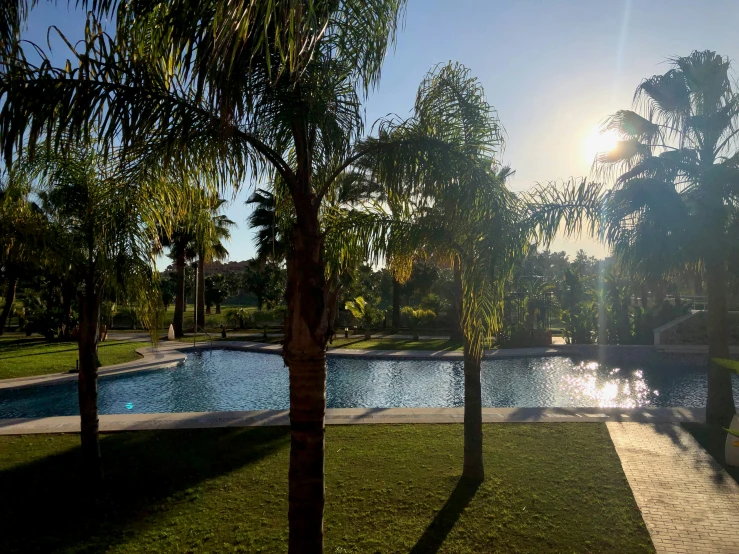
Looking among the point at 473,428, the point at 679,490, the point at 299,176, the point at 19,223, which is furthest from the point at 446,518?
the point at 19,223

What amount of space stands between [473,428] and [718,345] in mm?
5423

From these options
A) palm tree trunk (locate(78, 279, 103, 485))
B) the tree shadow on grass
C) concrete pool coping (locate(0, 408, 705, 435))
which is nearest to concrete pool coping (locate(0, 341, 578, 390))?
concrete pool coping (locate(0, 408, 705, 435))

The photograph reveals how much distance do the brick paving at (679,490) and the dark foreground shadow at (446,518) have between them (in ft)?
6.71

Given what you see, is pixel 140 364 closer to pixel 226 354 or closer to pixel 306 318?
pixel 226 354

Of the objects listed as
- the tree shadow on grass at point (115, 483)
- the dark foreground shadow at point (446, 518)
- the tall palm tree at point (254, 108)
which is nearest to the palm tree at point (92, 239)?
the tree shadow on grass at point (115, 483)

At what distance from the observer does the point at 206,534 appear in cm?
545

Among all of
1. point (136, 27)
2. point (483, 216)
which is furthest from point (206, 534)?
point (136, 27)

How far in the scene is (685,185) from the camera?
29.2 feet

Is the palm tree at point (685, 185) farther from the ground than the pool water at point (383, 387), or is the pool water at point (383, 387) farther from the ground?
the palm tree at point (685, 185)

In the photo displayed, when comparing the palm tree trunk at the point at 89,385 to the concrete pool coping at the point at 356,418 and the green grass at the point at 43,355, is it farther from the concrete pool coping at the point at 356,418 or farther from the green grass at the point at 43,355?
the green grass at the point at 43,355

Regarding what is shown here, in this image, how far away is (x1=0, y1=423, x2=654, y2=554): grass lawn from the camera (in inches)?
211

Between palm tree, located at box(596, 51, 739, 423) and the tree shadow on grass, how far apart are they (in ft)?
22.2

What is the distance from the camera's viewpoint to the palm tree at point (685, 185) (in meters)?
8.22

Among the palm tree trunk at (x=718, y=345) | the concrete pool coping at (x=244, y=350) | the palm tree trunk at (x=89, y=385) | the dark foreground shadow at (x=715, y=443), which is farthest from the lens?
the concrete pool coping at (x=244, y=350)
